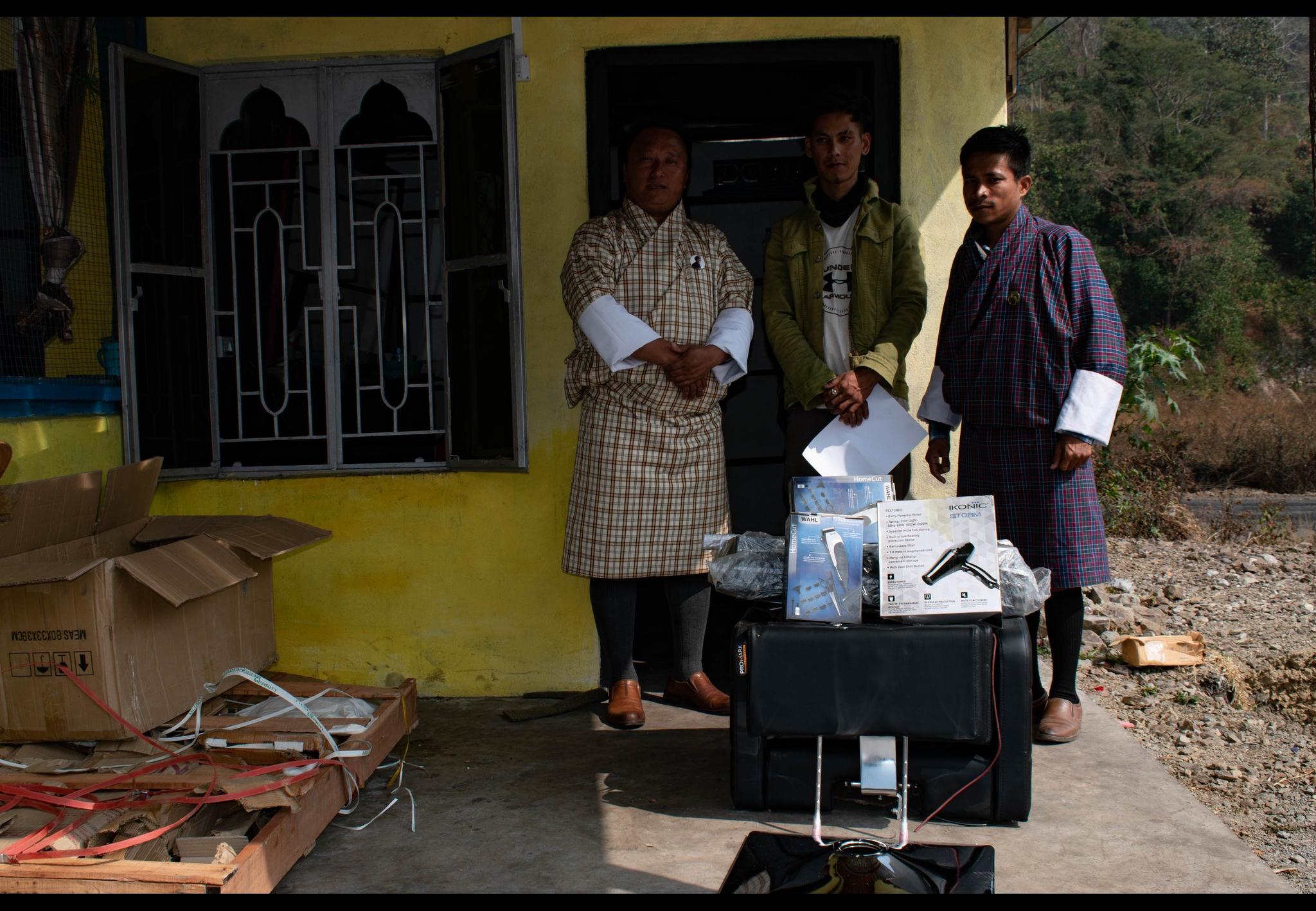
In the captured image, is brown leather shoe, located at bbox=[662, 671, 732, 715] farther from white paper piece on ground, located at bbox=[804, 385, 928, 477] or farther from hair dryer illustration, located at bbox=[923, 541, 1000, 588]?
hair dryer illustration, located at bbox=[923, 541, 1000, 588]

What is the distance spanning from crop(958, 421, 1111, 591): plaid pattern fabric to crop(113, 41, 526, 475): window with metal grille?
1.69m

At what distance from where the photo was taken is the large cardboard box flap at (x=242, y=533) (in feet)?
10.3

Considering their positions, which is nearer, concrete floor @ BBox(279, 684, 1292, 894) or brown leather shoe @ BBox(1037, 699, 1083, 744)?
concrete floor @ BBox(279, 684, 1292, 894)

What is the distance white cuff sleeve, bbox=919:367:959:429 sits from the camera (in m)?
3.65

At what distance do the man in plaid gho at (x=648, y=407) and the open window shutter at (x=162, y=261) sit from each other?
1465mm

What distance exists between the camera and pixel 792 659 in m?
2.68

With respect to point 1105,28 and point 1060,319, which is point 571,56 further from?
point 1105,28

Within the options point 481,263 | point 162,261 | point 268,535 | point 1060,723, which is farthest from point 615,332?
point 1060,723

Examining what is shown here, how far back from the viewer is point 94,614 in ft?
8.88

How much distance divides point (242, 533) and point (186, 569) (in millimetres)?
429

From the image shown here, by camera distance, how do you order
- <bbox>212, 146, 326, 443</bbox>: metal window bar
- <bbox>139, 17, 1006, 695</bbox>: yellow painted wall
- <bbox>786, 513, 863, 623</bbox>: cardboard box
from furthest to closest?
<bbox>212, 146, 326, 443</bbox>: metal window bar, <bbox>139, 17, 1006, 695</bbox>: yellow painted wall, <bbox>786, 513, 863, 623</bbox>: cardboard box

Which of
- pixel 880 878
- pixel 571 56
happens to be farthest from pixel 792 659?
pixel 571 56

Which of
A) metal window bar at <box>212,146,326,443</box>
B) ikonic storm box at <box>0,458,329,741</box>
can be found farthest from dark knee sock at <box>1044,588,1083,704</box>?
metal window bar at <box>212,146,326,443</box>

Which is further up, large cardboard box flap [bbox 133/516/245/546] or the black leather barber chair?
large cardboard box flap [bbox 133/516/245/546]
